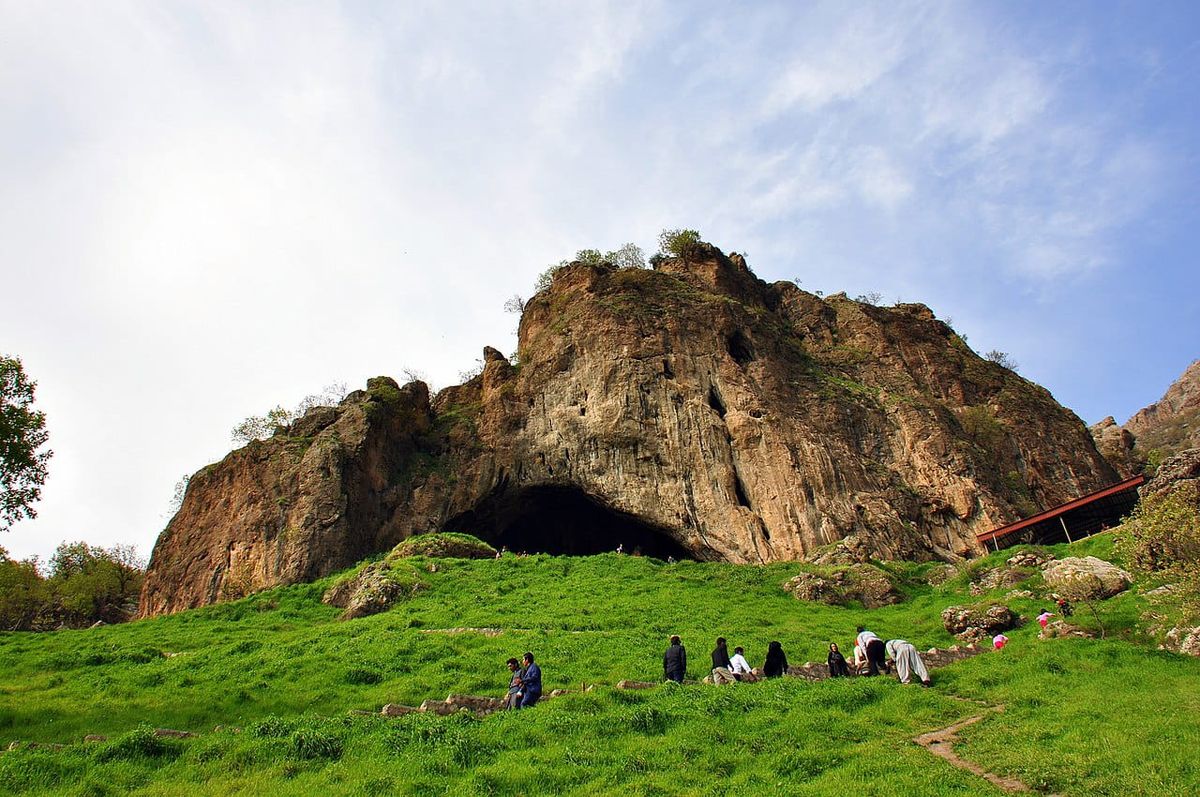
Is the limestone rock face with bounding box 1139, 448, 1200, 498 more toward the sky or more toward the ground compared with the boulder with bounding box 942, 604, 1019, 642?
more toward the sky

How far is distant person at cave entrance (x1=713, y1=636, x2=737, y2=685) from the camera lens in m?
17.0

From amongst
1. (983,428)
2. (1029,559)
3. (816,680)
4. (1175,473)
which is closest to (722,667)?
(816,680)

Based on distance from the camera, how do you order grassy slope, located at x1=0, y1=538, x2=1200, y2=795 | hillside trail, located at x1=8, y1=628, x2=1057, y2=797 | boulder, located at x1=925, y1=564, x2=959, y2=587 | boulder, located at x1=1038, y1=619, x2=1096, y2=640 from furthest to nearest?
1. boulder, located at x1=925, y1=564, x2=959, y2=587
2. boulder, located at x1=1038, y1=619, x2=1096, y2=640
3. hillside trail, located at x1=8, y1=628, x2=1057, y2=797
4. grassy slope, located at x1=0, y1=538, x2=1200, y2=795

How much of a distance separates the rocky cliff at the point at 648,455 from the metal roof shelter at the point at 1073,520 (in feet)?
7.68

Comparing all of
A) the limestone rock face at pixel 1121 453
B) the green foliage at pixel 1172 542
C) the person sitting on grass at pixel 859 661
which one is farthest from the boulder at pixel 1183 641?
the limestone rock face at pixel 1121 453

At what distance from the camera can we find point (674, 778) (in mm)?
10820

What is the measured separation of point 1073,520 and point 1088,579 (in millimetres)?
20741

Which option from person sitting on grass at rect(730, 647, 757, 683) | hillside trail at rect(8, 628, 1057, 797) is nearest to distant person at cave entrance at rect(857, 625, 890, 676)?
hillside trail at rect(8, 628, 1057, 797)

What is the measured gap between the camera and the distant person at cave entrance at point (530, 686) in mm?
15305

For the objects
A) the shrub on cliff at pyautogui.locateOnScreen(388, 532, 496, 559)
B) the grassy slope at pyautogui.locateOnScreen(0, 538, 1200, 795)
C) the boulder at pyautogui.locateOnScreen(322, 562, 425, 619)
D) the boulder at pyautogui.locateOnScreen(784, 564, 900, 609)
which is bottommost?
the grassy slope at pyautogui.locateOnScreen(0, 538, 1200, 795)

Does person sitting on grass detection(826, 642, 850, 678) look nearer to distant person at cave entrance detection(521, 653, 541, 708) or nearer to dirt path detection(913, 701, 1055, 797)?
dirt path detection(913, 701, 1055, 797)

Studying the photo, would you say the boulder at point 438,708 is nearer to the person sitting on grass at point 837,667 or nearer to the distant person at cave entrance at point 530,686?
the distant person at cave entrance at point 530,686

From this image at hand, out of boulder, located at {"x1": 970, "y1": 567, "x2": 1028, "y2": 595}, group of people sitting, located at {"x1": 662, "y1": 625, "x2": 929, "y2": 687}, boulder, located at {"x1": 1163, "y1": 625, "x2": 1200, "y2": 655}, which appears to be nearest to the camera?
boulder, located at {"x1": 1163, "y1": 625, "x2": 1200, "y2": 655}

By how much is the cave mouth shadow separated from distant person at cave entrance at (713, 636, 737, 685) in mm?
28888
